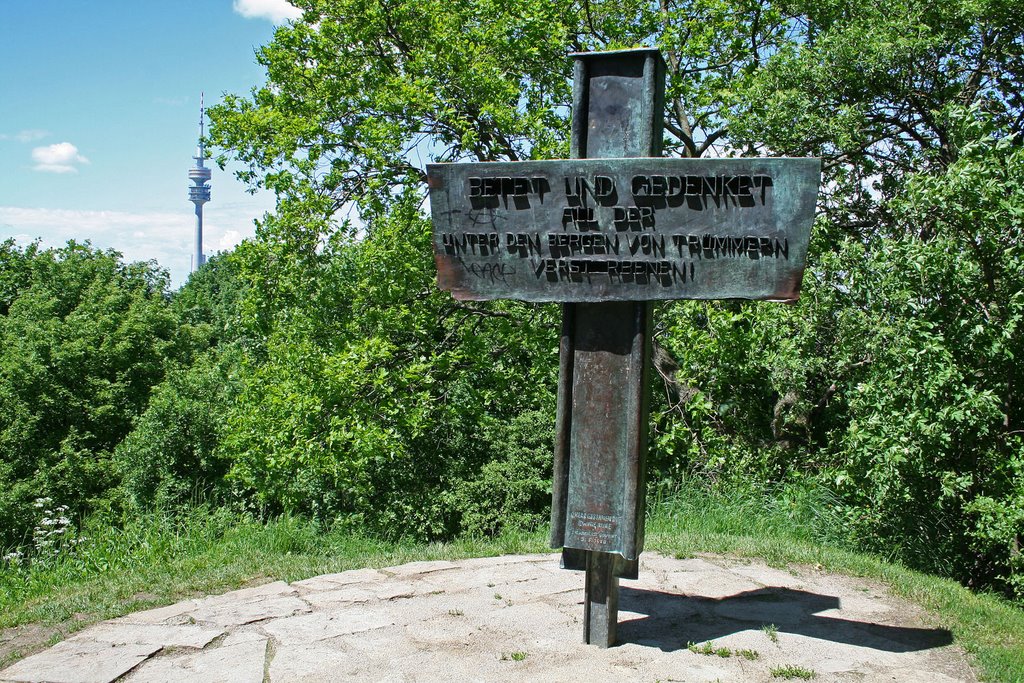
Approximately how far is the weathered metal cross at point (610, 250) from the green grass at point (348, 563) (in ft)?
4.15

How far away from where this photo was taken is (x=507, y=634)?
512 centimetres

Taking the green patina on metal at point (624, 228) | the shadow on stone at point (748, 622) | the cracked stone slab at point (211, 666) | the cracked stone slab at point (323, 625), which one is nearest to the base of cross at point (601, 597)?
the shadow on stone at point (748, 622)

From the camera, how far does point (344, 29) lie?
481 inches

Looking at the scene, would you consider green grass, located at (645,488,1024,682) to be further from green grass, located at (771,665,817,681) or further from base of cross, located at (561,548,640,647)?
base of cross, located at (561,548,640,647)

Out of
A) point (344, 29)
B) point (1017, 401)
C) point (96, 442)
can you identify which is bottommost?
point (96, 442)

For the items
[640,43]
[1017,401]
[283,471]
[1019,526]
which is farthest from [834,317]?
[283,471]

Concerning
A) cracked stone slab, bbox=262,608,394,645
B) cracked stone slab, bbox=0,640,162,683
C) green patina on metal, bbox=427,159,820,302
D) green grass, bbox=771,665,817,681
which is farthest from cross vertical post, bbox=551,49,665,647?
cracked stone slab, bbox=0,640,162,683

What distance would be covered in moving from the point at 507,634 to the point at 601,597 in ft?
1.94

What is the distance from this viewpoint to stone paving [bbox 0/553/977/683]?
4617mm

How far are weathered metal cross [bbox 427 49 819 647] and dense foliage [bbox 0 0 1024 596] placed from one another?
364 cm

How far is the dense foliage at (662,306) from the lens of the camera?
804 centimetres

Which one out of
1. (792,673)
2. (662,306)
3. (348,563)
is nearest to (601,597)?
(792,673)

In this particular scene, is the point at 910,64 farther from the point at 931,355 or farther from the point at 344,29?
the point at 344,29

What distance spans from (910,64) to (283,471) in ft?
28.0
